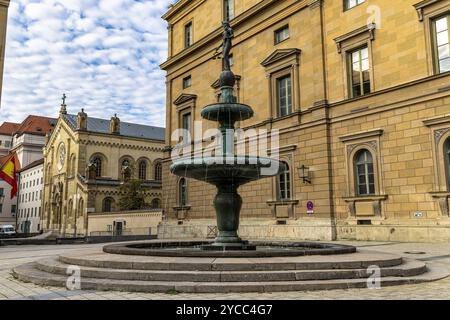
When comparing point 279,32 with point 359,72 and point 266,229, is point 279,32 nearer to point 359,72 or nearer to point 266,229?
point 359,72

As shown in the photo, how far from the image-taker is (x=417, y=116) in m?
18.7

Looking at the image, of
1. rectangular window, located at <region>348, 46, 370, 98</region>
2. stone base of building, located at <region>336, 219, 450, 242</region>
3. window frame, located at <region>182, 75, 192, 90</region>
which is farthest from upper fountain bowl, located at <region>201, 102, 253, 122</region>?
window frame, located at <region>182, 75, 192, 90</region>

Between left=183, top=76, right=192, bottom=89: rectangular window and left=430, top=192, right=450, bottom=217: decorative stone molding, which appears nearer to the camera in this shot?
left=430, top=192, right=450, bottom=217: decorative stone molding

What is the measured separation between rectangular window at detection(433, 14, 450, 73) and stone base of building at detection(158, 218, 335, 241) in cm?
867

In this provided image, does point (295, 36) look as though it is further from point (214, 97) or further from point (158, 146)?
point (158, 146)

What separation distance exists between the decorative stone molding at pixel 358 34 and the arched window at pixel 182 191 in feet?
52.9

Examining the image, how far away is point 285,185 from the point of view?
2469 cm

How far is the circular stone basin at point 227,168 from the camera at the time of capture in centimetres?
1133

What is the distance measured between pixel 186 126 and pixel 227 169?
23.7 m

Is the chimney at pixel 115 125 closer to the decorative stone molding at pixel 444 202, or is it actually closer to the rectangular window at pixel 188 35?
the rectangular window at pixel 188 35

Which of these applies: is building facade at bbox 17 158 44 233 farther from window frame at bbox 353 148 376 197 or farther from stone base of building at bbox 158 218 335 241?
Result: window frame at bbox 353 148 376 197

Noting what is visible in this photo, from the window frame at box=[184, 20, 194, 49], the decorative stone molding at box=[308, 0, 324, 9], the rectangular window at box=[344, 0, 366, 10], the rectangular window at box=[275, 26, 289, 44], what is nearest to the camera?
the rectangular window at box=[344, 0, 366, 10]

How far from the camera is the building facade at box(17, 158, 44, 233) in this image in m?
78.2

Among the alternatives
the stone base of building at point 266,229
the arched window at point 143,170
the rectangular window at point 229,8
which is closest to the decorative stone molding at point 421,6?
the stone base of building at point 266,229
